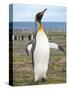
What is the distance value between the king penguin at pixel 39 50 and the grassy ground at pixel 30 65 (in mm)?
32

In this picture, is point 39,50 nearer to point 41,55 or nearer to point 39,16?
point 41,55

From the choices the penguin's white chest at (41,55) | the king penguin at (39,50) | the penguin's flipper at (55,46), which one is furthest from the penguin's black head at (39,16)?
the penguin's flipper at (55,46)

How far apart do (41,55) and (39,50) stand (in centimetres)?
4

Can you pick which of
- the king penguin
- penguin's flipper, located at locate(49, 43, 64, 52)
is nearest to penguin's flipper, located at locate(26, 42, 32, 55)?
the king penguin

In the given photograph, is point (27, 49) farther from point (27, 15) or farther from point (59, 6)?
point (59, 6)

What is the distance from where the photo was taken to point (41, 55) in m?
2.11

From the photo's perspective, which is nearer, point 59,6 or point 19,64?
point 19,64

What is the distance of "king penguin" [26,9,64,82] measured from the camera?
Result: 208 centimetres

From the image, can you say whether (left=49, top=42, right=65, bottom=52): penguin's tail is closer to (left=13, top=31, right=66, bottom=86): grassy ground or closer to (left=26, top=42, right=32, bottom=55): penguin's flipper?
(left=13, top=31, right=66, bottom=86): grassy ground

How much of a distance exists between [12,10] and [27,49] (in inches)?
11.6

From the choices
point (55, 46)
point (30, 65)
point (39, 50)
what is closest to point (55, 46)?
point (55, 46)

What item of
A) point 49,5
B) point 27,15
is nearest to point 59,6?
point 49,5

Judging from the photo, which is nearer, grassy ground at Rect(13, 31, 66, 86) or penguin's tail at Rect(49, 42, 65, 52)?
grassy ground at Rect(13, 31, 66, 86)

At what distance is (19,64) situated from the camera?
203 centimetres
